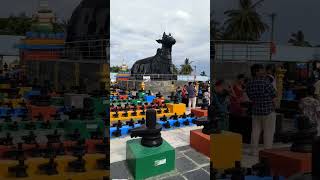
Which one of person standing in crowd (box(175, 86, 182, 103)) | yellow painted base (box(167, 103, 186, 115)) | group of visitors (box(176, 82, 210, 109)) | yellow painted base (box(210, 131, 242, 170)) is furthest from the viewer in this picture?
person standing in crowd (box(175, 86, 182, 103))

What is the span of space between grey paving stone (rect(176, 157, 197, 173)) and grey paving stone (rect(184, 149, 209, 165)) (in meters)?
0.02

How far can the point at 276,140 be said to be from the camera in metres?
2.22

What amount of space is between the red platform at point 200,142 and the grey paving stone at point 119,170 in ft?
1.02

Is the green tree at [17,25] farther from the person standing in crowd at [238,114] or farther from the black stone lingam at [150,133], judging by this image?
the black stone lingam at [150,133]

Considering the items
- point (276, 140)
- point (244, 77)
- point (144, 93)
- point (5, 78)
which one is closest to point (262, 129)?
point (276, 140)

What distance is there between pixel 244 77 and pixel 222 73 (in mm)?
887

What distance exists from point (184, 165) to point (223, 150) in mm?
200

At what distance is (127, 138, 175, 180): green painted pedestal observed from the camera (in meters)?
1.37

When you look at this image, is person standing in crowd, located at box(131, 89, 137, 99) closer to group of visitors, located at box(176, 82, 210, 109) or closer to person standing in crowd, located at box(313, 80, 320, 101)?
group of visitors, located at box(176, 82, 210, 109)

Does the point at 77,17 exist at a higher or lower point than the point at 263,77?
higher

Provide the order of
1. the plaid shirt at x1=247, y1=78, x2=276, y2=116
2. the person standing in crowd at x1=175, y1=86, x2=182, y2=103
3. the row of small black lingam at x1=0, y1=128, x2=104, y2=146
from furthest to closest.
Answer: the person standing in crowd at x1=175, y1=86, x2=182, y2=103, the plaid shirt at x1=247, y1=78, x2=276, y2=116, the row of small black lingam at x1=0, y1=128, x2=104, y2=146

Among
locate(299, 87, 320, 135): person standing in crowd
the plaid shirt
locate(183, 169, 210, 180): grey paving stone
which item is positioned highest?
the plaid shirt

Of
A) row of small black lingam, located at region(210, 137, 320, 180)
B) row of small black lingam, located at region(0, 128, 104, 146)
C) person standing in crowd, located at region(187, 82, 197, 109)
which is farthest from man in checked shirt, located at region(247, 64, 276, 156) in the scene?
person standing in crowd, located at region(187, 82, 197, 109)

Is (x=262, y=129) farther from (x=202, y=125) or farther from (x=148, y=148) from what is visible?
(x=148, y=148)
